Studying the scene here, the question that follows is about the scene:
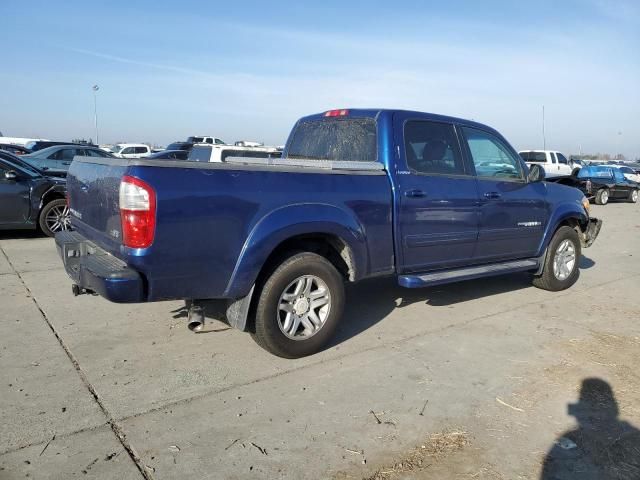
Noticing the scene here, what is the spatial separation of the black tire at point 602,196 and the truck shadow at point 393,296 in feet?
54.3

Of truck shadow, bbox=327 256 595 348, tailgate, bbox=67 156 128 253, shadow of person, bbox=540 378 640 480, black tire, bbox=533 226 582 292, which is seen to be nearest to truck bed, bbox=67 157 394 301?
tailgate, bbox=67 156 128 253

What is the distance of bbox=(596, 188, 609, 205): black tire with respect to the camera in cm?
2145

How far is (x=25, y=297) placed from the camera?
565 cm

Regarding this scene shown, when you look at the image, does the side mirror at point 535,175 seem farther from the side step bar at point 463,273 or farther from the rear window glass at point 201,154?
the rear window glass at point 201,154

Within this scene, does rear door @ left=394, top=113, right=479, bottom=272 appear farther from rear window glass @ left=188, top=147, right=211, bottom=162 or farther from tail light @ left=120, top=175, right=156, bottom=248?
rear window glass @ left=188, top=147, right=211, bottom=162

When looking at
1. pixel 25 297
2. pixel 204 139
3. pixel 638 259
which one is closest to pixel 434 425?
pixel 25 297

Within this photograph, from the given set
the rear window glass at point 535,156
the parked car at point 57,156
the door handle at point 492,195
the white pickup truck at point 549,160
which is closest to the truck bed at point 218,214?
the door handle at point 492,195

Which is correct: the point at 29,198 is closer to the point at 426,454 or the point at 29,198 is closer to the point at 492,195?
the point at 492,195

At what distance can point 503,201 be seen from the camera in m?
5.50

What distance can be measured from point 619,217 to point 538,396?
15438 millimetres

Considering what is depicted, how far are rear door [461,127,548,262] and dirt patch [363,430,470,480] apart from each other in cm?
261

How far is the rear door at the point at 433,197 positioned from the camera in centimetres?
466

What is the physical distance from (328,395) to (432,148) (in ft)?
8.61

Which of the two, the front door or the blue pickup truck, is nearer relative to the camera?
the blue pickup truck
